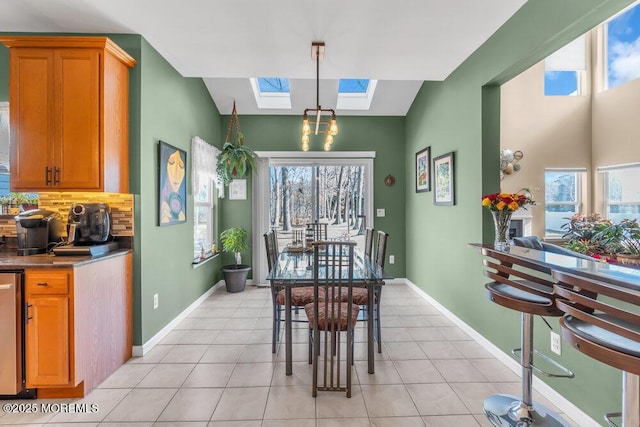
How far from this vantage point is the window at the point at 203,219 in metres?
4.25

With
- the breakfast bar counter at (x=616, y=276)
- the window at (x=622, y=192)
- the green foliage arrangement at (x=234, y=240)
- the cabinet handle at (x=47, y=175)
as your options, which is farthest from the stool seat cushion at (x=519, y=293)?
the window at (x=622, y=192)

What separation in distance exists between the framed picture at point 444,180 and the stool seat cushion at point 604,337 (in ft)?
7.98

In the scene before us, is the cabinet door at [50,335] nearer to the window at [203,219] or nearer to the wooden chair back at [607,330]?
the window at [203,219]

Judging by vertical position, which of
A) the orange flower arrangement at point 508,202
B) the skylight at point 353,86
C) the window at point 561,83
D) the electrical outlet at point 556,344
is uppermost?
the window at point 561,83

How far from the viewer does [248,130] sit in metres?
5.17

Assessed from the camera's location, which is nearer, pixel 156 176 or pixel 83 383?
pixel 83 383

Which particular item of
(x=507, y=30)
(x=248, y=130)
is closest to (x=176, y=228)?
(x=248, y=130)

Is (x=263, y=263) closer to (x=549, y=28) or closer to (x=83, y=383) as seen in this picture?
(x=83, y=383)

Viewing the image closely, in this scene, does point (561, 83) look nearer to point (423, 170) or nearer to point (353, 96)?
point (423, 170)

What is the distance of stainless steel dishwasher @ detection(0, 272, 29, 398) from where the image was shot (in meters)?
2.06

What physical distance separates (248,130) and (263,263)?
216cm

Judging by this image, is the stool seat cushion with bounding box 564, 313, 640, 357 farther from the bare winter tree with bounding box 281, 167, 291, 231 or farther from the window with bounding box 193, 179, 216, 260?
the bare winter tree with bounding box 281, 167, 291, 231

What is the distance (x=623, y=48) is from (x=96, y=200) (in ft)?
25.3

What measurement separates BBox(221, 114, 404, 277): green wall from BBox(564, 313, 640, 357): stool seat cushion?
4.05 meters
